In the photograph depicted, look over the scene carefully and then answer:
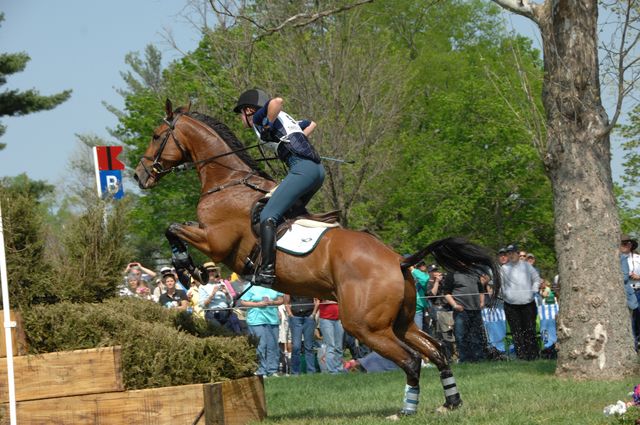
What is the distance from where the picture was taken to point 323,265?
945cm

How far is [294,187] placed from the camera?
9.62m

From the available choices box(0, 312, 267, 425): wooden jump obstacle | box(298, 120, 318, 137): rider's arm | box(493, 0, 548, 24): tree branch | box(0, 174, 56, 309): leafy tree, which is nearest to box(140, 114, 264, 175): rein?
box(298, 120, 318, 137): rider's arm

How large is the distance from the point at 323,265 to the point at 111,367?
7.23ft

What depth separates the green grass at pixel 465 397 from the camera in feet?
29.5

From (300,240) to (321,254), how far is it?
26cm

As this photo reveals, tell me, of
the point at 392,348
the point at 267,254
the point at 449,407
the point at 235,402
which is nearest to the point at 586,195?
the point at 449,407

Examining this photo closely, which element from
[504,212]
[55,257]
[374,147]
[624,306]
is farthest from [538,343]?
[504,212]

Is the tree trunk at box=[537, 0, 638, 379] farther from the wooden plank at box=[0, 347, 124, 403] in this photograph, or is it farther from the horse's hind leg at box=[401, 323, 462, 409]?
the wooden plank at box=[0, 347, 124, 403]

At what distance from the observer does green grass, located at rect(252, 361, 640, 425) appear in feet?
29.5

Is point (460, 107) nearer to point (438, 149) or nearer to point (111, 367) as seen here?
point (438, 149)

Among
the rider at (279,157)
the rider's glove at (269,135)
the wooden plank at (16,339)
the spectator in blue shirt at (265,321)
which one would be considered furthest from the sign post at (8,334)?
the spectator in blue shirt at (265,321)

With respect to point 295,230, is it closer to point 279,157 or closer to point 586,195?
point 279,157

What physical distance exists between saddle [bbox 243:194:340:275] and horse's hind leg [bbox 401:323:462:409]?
1351 millimetres

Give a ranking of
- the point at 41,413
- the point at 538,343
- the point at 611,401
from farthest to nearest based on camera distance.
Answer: the point at 538,343, the point at 611,401, the point at 41,413
